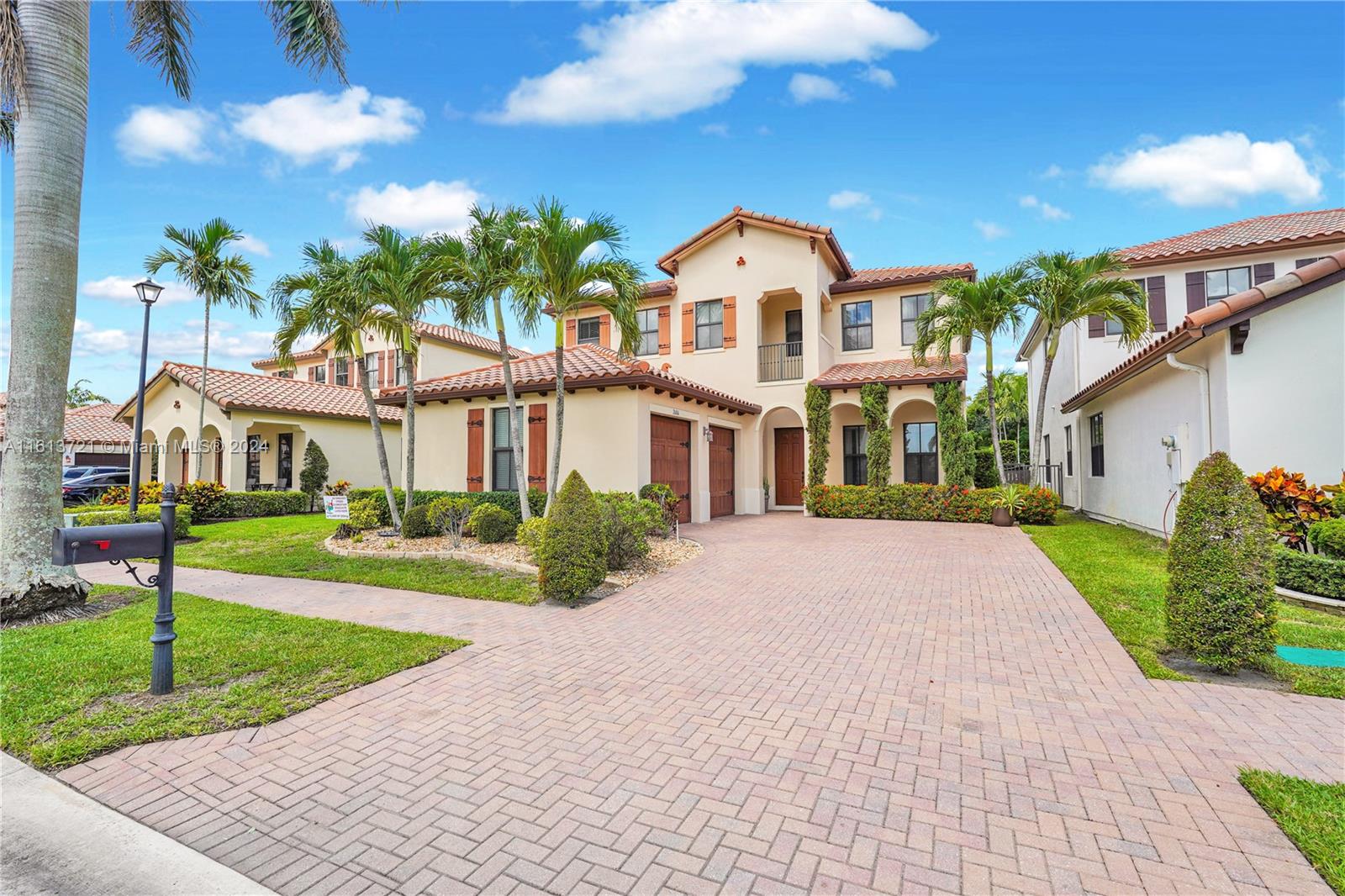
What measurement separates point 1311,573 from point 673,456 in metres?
11.2

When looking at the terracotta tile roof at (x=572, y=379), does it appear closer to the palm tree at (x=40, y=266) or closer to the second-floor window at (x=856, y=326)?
the second-floor window at (x=856, y=326)

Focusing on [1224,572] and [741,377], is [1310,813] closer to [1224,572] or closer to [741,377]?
[1224,572]

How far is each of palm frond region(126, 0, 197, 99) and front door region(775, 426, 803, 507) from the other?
55.7ft

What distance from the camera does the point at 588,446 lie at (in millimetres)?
14117

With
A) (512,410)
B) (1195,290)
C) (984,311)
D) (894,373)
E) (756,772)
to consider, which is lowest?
(756,772)

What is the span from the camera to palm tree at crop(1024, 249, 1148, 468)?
1403 cm

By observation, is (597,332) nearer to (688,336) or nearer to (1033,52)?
(688,336)

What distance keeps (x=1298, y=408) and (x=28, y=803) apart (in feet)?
45.0

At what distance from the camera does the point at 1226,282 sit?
16.2 meters

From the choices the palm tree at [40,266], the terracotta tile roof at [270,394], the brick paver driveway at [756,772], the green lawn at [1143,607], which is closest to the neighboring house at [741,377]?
the terracotta tile roof at [270,394]

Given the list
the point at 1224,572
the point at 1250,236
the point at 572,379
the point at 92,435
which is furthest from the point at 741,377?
the point at 92,435

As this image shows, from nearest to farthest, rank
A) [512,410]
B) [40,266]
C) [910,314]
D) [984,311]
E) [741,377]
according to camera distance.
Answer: [40,266] → [512,410] → [984,311] → [741,377] → [910,314]

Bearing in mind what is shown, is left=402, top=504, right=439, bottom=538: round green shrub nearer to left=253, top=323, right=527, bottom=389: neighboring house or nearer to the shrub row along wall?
the shrub row along wall

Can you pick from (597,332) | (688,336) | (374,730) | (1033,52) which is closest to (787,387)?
(688,336)
